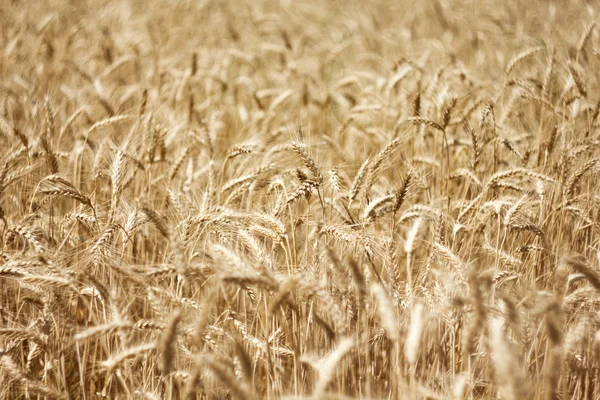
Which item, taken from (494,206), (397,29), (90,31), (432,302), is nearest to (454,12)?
(397,29)

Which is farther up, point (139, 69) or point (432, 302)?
point (139, 69)

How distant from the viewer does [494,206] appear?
6.68 feet

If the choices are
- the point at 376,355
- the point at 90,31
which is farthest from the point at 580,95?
the point at 90,31

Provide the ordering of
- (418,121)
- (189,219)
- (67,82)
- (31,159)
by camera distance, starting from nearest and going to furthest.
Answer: (189,219)
(418,121)
(31,159)
(67,82)

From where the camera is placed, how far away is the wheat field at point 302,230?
62.9 inches

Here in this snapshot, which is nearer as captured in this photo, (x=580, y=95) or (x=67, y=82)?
(x=580, y=95)

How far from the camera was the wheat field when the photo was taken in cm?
160

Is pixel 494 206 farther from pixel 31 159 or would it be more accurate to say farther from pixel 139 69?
pixel 139 69

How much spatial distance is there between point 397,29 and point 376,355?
5487 millimetres

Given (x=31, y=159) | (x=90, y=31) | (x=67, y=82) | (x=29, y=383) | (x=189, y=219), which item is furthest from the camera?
(x=90, y=31)

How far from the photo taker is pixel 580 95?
2.67 meters

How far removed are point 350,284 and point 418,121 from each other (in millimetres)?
905

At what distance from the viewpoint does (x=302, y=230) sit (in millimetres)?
2596

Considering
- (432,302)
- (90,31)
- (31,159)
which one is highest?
(90,31)
